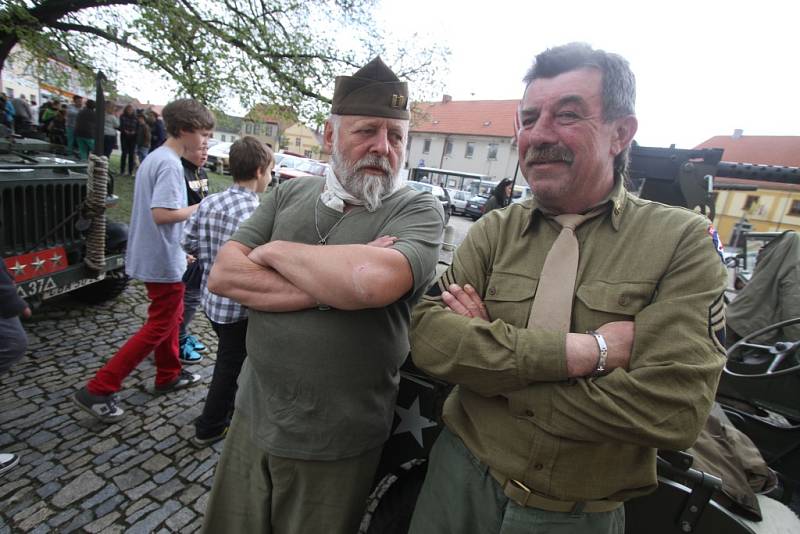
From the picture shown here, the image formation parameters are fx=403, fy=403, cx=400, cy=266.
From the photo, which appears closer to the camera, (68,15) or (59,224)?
(59,224)

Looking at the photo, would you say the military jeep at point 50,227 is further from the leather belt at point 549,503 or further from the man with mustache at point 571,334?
the leather belt at point 549,503

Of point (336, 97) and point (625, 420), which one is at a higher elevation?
point (336, 97)

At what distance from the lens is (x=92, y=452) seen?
100 inches

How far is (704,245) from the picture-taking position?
122 cm

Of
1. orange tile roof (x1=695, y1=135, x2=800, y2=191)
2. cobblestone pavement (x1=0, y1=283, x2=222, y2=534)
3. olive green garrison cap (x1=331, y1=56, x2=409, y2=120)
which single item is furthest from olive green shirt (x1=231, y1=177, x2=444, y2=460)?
orange tile roof (x1=695, y1=135, x2=800, y2=191)

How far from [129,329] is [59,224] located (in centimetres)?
125

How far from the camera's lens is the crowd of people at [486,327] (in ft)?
3.79

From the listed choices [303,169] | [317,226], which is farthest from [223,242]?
[303,169]

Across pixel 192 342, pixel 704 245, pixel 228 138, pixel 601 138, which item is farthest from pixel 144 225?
pixel 228 138

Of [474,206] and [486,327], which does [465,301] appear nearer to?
[486,327]

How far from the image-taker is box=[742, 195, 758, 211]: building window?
104 feet

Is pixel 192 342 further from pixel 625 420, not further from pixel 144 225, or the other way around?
pixel 625 420

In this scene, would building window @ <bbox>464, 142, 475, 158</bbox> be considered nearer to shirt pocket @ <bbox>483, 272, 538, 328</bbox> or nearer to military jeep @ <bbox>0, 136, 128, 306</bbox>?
military jeep @ <bbox>0, 136, 128, 306</bbox>

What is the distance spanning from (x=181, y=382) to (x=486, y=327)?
3.01 m
